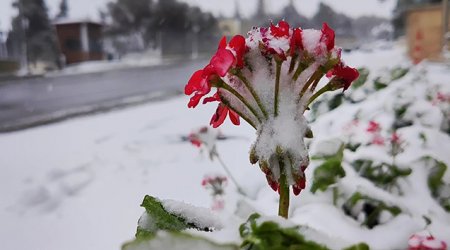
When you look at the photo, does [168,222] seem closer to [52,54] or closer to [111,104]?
[111,104]

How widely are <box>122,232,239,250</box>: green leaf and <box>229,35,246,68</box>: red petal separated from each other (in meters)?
0.28

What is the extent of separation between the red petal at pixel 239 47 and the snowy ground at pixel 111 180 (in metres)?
0.24

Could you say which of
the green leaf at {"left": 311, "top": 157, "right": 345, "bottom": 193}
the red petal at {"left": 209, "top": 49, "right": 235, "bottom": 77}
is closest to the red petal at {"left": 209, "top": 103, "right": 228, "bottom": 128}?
the red petal at {"left": 209, "top": 49, "right": 235, "bottom": 77}

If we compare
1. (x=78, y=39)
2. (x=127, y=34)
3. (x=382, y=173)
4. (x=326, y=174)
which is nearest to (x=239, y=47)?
(x=326, y=174)

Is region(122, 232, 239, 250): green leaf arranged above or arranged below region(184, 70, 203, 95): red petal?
below

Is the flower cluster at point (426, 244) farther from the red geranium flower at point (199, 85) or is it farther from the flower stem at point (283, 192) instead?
the red geranium flower at point (199, 85)

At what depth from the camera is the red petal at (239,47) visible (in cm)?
55

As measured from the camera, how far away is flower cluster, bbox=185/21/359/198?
21.6 inches

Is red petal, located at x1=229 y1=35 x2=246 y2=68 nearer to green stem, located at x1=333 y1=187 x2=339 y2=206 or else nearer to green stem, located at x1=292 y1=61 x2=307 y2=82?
green stem, located at x1=292 y1=61 x2=307 y2=82

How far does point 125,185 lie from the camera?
2.66m

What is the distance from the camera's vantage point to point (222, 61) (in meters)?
0.53

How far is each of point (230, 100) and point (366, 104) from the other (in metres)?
2.94

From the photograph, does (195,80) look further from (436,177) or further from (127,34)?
(127,34)

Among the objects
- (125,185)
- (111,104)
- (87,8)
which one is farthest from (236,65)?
(87,8)
